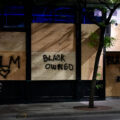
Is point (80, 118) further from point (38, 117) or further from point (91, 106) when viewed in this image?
point (91, 106)

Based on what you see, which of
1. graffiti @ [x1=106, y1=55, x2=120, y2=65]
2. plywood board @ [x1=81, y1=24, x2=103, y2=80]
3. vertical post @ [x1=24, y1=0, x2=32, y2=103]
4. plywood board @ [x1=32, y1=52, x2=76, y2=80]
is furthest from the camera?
graffiti @ [x1=106, y1=55, x2=120, y2=65]

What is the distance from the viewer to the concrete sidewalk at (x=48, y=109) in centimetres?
1545

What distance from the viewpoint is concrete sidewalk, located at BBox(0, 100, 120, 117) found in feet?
50.7

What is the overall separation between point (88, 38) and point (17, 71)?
167 inches

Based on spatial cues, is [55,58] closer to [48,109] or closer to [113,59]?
[113,59]

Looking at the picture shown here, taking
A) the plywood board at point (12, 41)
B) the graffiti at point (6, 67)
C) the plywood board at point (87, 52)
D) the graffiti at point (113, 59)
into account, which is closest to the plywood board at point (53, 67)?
the plywood board at point (87, 52)

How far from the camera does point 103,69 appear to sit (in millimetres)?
20359

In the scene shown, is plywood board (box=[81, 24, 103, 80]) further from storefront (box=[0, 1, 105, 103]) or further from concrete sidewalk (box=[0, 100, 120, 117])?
concrete sidewalk (box=[0, 100, 120, 117])

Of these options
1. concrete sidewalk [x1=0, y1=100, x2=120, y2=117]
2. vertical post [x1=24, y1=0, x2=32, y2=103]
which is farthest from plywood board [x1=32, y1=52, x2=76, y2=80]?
concrete sidewalk [x1=0, y1=100, x2=120, y2=117]

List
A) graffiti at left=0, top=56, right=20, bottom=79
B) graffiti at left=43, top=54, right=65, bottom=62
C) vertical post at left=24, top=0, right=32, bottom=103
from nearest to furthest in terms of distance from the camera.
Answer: graffiti at left=0, top=56, right=20, bottom=79
vertical post at left=24, top=0, right=32, bottom=103
graffiti at left=43, top=54, right=65, bottom=62

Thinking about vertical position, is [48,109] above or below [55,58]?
below

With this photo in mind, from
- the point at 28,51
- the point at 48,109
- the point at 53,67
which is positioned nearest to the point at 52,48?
the point at 53,67

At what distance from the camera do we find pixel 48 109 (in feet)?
55.0

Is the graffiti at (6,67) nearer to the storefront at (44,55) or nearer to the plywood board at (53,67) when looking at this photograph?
the storefront at (44,55)
